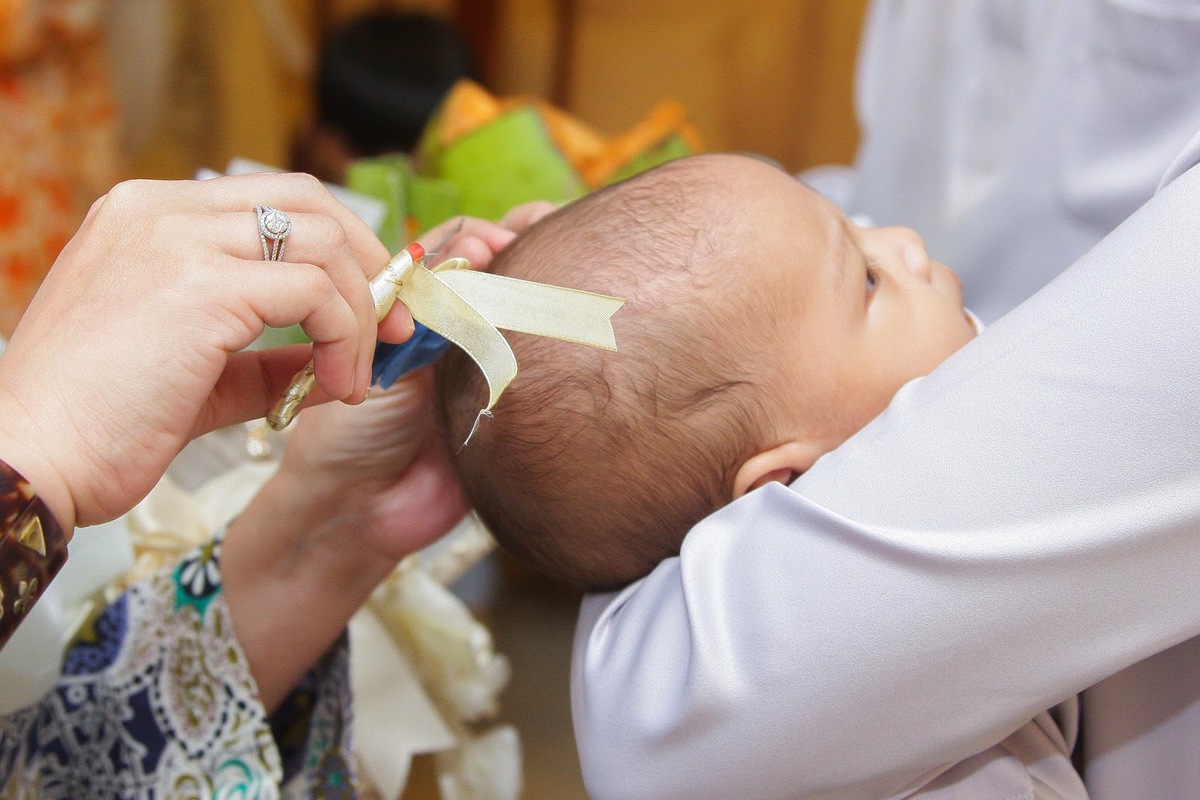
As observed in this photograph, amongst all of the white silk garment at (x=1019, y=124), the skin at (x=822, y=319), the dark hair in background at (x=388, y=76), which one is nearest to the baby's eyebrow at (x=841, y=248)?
the skin at (x=822, y=319)

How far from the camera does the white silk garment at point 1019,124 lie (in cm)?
87

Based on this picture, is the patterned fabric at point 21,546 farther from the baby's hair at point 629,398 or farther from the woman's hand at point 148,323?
the baby's hair at point 629,398

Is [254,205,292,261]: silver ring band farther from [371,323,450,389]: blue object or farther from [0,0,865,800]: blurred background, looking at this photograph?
[0,0,865,800]: blurred background

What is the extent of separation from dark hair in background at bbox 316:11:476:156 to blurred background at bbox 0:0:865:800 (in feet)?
0.26

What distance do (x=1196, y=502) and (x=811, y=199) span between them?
1.24 feet

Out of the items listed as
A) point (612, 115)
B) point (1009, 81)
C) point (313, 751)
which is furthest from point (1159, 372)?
point (612, 115)

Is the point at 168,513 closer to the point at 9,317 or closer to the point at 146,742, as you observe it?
the point at 146,742

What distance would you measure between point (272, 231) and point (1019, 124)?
2.56 ft

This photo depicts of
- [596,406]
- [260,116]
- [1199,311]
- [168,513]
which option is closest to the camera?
[1199,311]

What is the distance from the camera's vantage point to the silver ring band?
0.57 metres

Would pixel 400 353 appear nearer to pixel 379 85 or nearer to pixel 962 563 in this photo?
pixel 962 563

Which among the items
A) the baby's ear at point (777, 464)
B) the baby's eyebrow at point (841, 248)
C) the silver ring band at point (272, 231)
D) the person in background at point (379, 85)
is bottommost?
the person in background at point (379, 85)

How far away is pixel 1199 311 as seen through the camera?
1.81 ft

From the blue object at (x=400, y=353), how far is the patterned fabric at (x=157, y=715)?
0.30m
